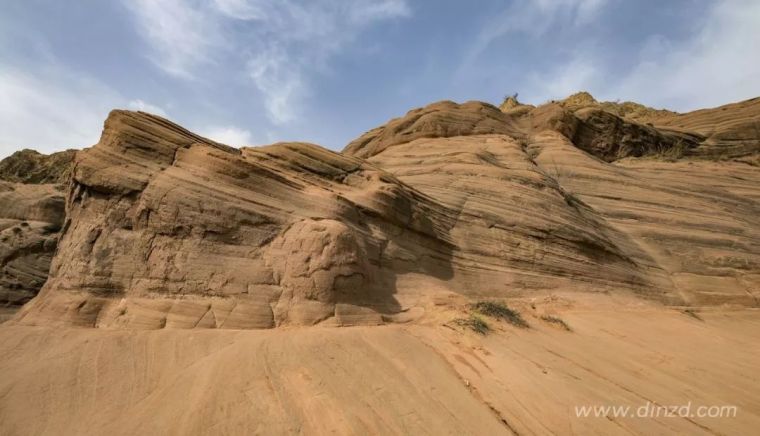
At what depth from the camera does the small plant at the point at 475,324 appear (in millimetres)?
6013

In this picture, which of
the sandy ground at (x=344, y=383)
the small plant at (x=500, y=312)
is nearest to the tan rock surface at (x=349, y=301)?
the sandy ground at (x=344, y=383)

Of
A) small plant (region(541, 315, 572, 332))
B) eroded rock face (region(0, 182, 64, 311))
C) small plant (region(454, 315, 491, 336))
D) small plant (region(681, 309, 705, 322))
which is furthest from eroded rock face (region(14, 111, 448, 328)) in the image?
small plant (region(681, 309, 705, 322))

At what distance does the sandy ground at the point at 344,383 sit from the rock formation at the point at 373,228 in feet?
1.98

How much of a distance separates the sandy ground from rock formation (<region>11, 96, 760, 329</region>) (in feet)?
1.98

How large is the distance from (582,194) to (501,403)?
1000 centimetres

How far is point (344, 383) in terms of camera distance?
4180 millimetres

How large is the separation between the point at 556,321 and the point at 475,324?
1.92 metres

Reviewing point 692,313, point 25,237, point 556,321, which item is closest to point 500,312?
point 556,321

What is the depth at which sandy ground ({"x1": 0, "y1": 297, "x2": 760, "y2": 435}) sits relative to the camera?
3.64 meters

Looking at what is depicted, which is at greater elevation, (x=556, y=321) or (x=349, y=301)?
(x=349, y=301)

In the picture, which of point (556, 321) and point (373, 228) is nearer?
point (556, 321)

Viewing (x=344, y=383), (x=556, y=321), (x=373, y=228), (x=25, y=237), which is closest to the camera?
(x=344, y=383)

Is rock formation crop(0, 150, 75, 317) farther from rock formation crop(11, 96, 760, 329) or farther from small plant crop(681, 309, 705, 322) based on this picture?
small plant crop(681, 309, 705, 322)

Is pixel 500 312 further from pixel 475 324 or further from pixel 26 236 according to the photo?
pixel 26 236
